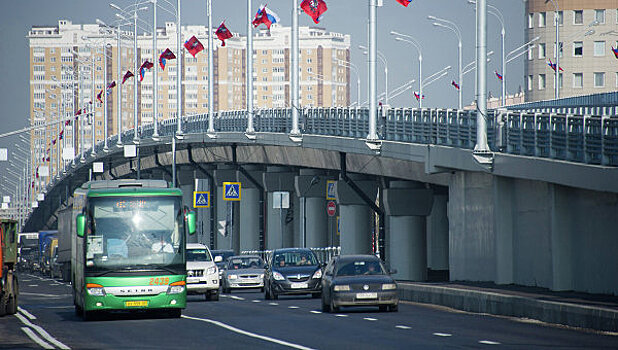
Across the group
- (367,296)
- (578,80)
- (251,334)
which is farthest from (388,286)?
(578,80)

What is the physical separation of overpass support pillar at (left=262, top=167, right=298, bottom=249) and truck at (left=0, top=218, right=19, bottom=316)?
40.7 metres

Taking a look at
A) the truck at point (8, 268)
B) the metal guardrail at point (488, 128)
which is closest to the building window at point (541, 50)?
the metal guardrail at point (488, 128)

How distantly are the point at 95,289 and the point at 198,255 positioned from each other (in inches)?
433

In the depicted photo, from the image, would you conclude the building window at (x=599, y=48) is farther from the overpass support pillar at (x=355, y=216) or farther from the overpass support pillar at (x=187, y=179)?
the overpass support pillar at (x=355, y=216)

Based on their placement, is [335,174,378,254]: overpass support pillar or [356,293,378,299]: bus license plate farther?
[335,174,378,254]: overpass support pillar

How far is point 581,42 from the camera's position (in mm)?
127062

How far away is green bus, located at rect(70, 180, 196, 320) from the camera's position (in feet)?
89.6

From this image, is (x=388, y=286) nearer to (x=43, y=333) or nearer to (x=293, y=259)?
(x=43, y=333)

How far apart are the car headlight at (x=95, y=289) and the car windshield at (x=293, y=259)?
1079cm

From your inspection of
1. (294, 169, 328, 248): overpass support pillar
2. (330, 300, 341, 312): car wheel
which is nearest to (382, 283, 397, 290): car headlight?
(330, 300, 341, 312): car wheel

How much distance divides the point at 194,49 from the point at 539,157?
38.2 metres

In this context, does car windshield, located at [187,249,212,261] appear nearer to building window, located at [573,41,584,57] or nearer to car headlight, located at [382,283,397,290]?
car headlight, located at [382,283,397,290]

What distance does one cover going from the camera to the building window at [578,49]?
12719cm

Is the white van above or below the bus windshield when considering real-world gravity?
below
